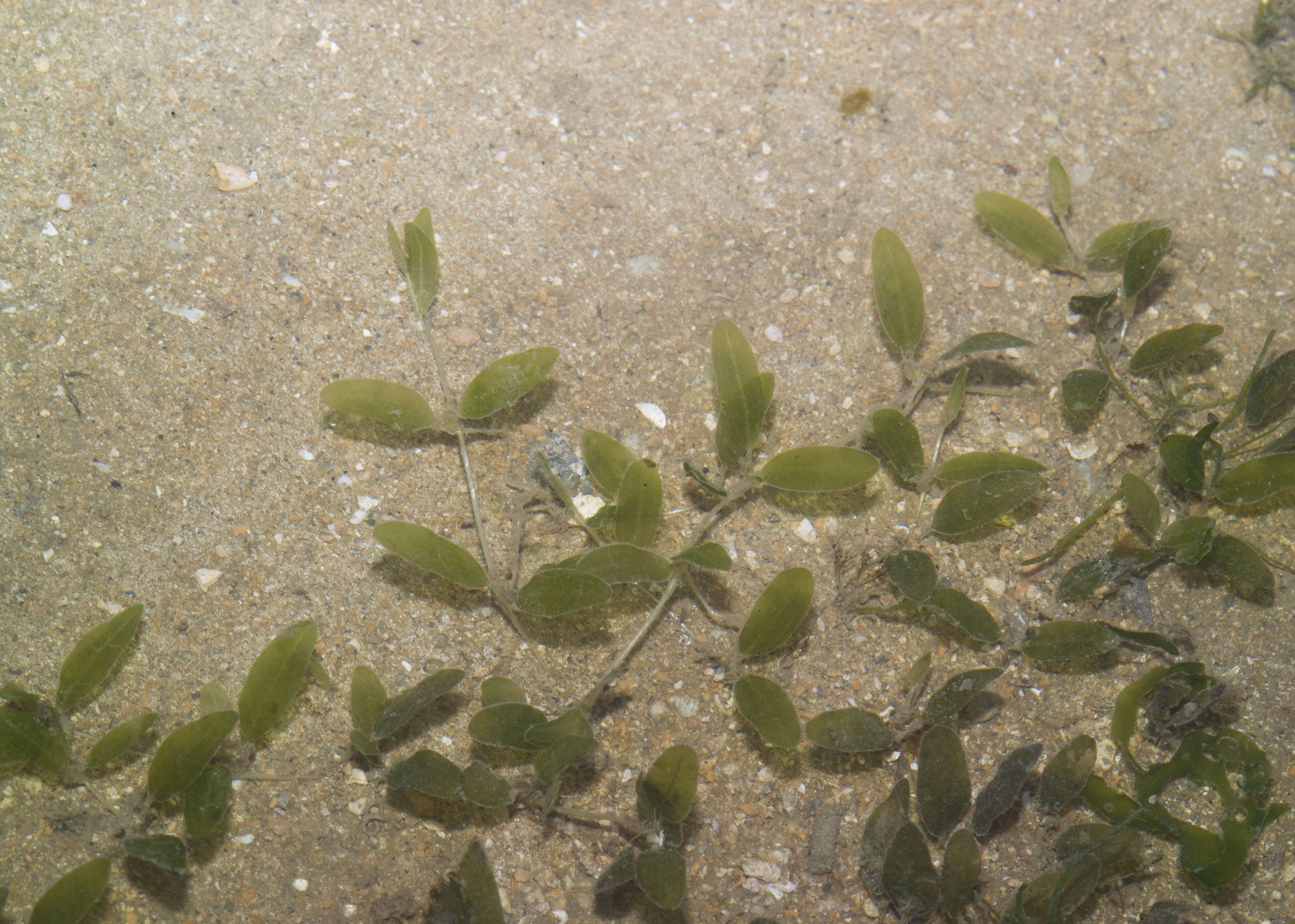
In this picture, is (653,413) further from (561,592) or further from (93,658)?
(93,658)

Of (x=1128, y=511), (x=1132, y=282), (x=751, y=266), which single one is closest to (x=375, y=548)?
(x=751, y=266)

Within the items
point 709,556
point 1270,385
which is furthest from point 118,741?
point 1270,385

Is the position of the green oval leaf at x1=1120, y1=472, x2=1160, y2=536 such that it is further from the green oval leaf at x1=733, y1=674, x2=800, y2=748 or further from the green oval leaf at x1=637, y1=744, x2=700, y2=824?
the green oval leaf at x1=637, y1=744, x2=700, y2=824

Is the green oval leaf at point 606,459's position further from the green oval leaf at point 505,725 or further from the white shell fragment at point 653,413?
the green oval leaf at point 505,725

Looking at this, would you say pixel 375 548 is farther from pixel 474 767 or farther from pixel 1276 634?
pixel 1276 634

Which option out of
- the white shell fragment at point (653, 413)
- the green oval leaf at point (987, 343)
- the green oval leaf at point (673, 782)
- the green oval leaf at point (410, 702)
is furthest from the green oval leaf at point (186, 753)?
the green oval leaf at point (987, 343)

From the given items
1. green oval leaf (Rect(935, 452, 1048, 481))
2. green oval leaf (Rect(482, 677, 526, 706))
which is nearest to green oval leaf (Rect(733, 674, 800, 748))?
green oval leaf (Rect(482, 677, 526, 706))

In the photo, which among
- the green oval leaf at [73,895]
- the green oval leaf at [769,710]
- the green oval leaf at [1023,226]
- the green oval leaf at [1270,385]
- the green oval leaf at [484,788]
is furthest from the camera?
the green oval leaf at [1023,226]
